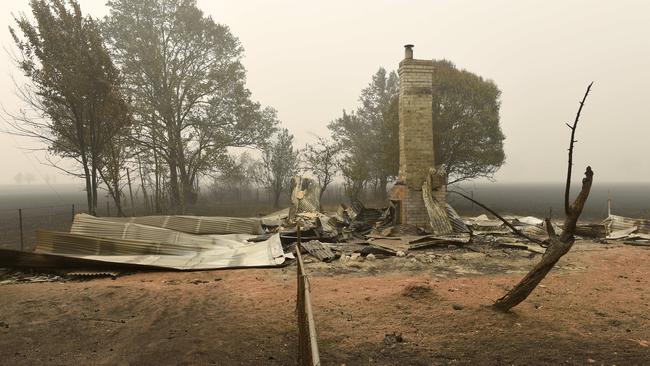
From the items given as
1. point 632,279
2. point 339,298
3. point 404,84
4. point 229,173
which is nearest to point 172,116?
point 229,173

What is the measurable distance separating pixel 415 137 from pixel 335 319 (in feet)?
31.8

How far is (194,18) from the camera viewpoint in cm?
2412

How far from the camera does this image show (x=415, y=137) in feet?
46.0

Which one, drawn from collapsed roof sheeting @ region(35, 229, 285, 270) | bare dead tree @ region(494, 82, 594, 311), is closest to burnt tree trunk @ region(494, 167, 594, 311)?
bare dead tree @ region(494, 82, 594, 311)

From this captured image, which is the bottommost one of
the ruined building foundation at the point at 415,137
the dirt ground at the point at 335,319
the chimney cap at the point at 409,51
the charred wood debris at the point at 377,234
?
the dirt ground at the point at 335,319

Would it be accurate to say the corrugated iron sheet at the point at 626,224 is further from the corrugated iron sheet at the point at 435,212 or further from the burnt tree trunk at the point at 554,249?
the burnt tree trunk at the point at 554,249

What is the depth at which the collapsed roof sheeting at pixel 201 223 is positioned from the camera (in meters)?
11.1

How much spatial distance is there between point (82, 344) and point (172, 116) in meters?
21.2

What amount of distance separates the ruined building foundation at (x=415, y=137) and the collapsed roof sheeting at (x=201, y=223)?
17.5ft

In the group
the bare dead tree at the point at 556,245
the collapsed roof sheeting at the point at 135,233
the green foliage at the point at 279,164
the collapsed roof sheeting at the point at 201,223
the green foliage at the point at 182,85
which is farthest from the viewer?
the green foliage at the point at 279,164

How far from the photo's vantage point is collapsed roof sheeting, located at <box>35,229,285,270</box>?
27.9 feet

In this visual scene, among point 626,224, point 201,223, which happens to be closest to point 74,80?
point 201,223

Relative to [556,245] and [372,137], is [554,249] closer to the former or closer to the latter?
[556,245]

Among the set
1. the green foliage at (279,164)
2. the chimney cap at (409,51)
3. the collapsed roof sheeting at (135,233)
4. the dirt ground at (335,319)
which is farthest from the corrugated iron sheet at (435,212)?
the green foliage at (279,164)
